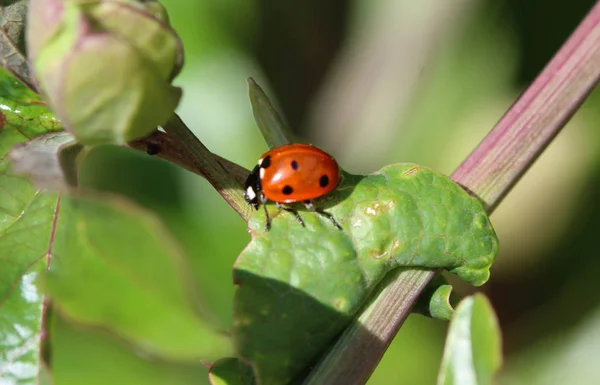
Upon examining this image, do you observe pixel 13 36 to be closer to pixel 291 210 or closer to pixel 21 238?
pixel 21 238

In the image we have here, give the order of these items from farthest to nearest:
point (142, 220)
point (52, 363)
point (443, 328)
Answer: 1. point (443, 328)
2. point (52, 363)
3. point (142, 220)

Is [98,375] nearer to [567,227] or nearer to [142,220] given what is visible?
[142,220]

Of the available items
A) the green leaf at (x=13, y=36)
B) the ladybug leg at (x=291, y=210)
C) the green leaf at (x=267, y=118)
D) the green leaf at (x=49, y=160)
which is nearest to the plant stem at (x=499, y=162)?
the ladybug leg at (x=291, y=210)

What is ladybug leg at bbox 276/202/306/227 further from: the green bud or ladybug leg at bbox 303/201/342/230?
the green bud

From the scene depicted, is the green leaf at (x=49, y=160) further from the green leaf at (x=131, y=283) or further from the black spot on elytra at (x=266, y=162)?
the black spot on elytra at (x=266, y=162)

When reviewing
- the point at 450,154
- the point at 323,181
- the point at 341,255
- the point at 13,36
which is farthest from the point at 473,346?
the point at 450,154

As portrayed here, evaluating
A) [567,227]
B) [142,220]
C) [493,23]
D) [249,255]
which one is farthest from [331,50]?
[142,220]

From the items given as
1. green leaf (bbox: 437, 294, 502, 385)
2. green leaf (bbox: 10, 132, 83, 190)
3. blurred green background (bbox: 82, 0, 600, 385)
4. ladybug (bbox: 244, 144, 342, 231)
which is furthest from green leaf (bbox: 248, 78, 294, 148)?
blurred green background (bbox: 82, 0, 600, 385)
